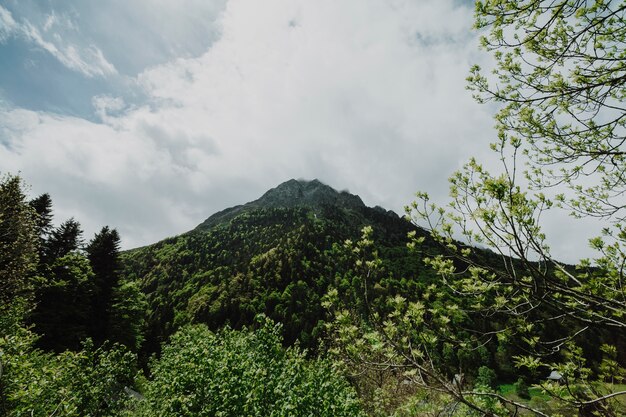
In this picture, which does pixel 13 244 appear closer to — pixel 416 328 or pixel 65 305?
pixel 65 305

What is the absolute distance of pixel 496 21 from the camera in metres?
4.27

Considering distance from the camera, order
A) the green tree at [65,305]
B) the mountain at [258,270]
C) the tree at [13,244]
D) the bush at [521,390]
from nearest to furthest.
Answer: the tree at [13,244] → the green tree at [65,305] → the bush at [521,390] → the mountain at [258,270]

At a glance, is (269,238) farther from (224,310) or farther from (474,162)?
(474,162)

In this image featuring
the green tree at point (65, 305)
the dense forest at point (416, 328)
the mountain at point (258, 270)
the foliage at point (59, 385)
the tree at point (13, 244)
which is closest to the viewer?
the dense forest at point (416, 328)

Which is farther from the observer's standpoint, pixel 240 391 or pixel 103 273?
pixel 103 273

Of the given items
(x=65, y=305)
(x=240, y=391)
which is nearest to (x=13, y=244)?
(x=65, y=305)

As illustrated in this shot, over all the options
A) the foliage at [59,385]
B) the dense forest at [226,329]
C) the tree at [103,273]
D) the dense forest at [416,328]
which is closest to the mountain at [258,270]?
the dense forest at [226,329]

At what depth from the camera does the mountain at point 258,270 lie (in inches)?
3034

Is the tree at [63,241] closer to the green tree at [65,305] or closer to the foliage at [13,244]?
the green tree at [65,305]

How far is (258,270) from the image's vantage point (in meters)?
97.9

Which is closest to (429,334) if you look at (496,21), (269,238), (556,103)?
(556,103)

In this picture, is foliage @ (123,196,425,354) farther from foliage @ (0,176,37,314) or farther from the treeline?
the treeline

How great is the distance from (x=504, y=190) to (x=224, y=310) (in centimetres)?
8511

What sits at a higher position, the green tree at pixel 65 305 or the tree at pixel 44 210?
the tree at pixel 44 210
